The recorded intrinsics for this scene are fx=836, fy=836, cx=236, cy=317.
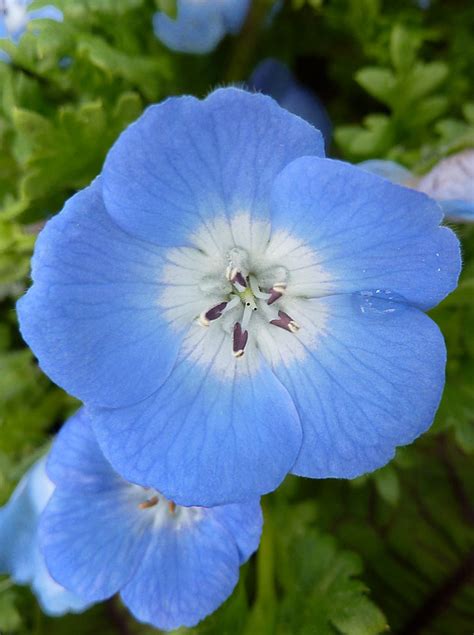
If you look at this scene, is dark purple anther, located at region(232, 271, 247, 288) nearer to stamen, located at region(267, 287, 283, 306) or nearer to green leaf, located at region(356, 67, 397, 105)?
stamen, located at region(267, 287, 283, 306)

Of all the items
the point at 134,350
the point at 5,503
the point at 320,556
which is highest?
the point at 134,350

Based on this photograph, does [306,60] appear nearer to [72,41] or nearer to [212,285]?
[72,41]

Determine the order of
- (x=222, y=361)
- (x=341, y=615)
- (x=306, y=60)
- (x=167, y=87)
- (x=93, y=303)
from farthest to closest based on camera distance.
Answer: (x=306, y=60) < (x=167, y=87) < (x=341, y=615) < (x=222, y=361) < (x=93, y=303)

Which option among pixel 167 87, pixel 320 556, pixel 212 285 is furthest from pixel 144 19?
pixel 320 556

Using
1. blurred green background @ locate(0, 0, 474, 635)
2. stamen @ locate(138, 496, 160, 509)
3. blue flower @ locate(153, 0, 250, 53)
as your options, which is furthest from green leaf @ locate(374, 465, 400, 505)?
blue flower @ locate(153, 0, 250, 53)

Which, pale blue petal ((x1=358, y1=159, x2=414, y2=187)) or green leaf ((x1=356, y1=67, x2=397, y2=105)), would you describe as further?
green leaf ((x1=356, y1=67, x2=397, y2=105))

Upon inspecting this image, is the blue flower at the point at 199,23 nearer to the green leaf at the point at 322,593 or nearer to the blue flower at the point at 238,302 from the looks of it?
the blue flower at the point at 238,302
